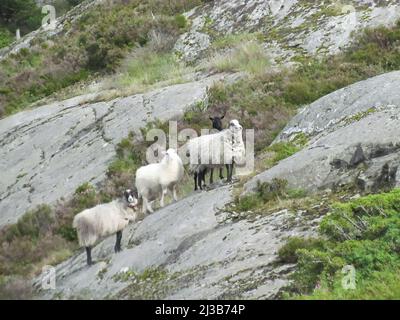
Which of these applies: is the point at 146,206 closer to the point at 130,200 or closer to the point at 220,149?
the point at 130,200

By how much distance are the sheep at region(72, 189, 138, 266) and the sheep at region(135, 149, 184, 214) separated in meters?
0.96

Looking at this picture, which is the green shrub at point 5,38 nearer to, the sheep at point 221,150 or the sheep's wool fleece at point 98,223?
the sheep at point 221,150

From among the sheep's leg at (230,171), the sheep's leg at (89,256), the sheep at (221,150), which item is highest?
the sheep at (221,150)

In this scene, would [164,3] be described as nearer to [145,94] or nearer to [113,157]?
[145,94]

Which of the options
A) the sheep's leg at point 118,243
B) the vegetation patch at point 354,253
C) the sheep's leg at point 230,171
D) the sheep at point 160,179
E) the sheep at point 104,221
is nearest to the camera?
the vegetation patch at point 354,253

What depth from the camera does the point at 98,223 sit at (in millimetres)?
10789

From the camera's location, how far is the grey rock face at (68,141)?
49.5ft

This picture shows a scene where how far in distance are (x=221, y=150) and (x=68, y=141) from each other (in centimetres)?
651

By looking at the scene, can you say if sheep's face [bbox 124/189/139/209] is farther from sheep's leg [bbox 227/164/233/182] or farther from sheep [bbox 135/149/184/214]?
sheep's leg [bbox 227/164/233/182]

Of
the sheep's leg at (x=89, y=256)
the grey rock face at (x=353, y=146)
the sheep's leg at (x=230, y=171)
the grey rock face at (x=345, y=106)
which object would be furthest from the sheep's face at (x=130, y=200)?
the grey rock face at (x=345, y=106)

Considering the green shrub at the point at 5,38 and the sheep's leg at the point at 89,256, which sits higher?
the green shrub at the point at 5,38

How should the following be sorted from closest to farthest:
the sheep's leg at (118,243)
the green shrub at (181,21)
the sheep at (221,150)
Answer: the sheep's leg at (118,243)
the sheep at (221,150)
the green shrub at (181,21)

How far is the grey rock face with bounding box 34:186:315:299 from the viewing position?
7.45 m
